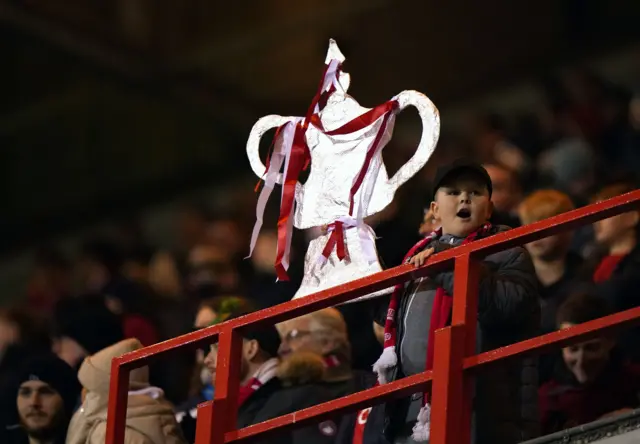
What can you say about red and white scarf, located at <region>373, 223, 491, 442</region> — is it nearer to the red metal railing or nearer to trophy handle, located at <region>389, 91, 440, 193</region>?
the red metal railing

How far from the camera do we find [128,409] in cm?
898

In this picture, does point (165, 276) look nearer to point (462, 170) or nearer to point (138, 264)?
point (138, 264)

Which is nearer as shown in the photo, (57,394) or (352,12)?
(57,394)

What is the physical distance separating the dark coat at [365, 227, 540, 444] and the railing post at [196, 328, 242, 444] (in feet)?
2.41

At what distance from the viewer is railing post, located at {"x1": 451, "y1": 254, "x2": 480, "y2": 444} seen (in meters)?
7.67

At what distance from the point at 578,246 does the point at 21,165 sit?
11.4 meters

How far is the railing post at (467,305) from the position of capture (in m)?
7.67

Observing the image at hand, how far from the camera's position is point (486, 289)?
25.6ft

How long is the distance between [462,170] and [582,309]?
110cm

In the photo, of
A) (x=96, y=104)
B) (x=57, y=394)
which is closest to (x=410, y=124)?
(x=96, y=104)

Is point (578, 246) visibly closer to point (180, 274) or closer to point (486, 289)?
point (486, 289)

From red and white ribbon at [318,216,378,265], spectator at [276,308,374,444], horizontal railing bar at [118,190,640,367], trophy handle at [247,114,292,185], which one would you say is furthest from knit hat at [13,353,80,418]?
red and white ribbon at [318,216,378,265]

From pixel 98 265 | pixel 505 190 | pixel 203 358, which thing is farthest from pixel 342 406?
pixel 98 265

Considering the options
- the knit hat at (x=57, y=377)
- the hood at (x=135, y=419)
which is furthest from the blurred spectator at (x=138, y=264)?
the hood at (x=135, y=419)
